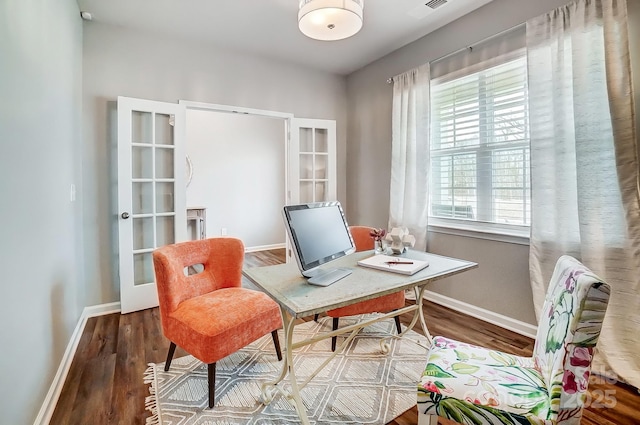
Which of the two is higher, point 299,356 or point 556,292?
point 556,292

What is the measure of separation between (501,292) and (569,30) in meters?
2.00

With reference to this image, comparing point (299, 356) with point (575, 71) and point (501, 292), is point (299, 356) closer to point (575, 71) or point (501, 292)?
point (501, 292)

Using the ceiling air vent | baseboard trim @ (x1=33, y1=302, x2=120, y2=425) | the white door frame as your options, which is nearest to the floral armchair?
baseboard trim @ (x1=33, y1=302, x2=120, y2=425)

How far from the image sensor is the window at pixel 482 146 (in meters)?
2.59

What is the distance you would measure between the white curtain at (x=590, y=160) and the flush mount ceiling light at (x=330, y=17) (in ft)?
4.80

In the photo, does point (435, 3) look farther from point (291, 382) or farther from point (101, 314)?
point (101, 314)

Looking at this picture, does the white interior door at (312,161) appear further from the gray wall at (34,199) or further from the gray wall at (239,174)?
the gray wall at (34,199)

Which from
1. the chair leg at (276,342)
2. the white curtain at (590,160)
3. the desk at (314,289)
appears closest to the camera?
the desk at (314,289)

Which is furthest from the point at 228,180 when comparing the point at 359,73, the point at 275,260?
the point at 359,73

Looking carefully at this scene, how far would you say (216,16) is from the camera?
2.87 meters

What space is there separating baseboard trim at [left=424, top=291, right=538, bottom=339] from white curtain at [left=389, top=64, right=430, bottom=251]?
544 millimetres

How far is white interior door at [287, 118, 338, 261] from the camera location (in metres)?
4.05

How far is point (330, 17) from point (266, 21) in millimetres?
1375

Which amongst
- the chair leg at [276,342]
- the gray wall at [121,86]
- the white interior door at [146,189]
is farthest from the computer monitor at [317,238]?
the gray wall at [121,86]
